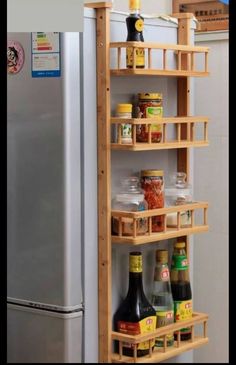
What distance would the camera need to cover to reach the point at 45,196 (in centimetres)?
188

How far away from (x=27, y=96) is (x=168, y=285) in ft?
2.29

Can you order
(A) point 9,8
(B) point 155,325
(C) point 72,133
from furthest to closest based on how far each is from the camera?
(B) point 155,325
(C) point 72,133
(A) point 9,8

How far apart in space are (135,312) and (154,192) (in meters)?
0.34

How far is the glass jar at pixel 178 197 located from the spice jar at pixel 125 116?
0.29m

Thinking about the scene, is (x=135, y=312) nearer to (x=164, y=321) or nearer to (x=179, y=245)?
(x=164, y=321)

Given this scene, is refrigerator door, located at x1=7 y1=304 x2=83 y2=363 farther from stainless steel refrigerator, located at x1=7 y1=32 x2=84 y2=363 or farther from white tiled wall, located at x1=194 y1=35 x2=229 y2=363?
white tiled wall, located at x1=194 y1=35 x2=229 y2=363

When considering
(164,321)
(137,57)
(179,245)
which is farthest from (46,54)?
(164,321)

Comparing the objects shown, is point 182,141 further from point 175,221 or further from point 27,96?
point 27,96

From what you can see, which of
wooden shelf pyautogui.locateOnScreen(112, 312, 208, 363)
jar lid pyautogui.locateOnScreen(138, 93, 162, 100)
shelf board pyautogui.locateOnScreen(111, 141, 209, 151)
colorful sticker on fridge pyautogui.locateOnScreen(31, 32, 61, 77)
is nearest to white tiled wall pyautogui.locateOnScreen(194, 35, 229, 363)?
wooden shelf pyautogui.locateOnScreen(112, 312, 208, 363)

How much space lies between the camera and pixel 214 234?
2.47 metres

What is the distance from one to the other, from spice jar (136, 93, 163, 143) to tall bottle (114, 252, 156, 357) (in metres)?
0.33

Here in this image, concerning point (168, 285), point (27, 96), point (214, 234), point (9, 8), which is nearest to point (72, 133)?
point (27, 96)

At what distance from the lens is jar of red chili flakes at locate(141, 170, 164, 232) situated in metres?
2.00

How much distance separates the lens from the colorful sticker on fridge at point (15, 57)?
1919 mm
